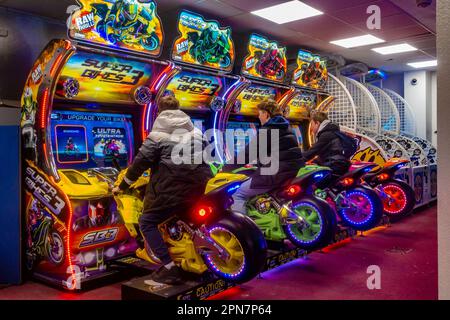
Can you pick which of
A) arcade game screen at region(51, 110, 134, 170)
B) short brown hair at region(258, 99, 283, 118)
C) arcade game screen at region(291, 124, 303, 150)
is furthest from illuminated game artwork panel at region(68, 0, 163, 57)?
arcade game screen at region(291, 124, 303, 150)

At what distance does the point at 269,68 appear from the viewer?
6.11 meters

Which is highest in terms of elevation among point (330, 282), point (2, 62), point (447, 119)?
point (2, 62)

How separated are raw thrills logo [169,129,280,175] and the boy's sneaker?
2.70 ft

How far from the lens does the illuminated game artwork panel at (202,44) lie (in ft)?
15.7

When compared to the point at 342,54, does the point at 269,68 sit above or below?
below

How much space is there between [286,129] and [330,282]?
151 cm

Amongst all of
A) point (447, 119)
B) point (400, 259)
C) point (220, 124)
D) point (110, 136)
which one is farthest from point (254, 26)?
point (447, 119)

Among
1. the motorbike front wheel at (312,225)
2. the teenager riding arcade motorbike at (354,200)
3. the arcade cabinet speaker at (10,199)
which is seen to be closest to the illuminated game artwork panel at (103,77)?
the arcade cabinet speaker at (10,199)

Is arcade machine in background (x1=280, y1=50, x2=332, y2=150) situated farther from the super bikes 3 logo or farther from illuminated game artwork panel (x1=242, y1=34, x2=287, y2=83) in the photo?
the super bikes 3 logo

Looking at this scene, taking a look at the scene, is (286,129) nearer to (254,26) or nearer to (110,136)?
(110,136)

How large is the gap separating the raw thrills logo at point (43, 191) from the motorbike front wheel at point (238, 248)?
53.9 inches

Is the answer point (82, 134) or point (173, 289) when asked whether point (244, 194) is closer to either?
point (173, 289)

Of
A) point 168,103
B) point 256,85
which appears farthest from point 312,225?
point 256,85
